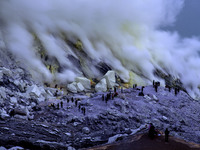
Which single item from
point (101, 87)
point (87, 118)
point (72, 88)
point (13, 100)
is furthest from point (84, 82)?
point (87, 118)

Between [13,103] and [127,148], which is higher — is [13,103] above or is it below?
above

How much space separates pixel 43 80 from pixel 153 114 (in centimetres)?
2484

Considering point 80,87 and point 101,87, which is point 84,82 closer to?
point 80,87

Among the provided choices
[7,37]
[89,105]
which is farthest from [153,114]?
[7,37]

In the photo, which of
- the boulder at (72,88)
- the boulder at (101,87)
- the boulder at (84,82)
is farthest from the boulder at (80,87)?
the boulder at (101,87)

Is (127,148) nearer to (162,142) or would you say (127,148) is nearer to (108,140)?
(162,142)

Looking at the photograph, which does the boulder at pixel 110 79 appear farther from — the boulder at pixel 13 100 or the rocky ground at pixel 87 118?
the boulder at pixel 13 100

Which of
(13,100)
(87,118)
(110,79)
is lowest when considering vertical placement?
(87,118)

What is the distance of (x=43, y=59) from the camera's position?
39844 millimetres

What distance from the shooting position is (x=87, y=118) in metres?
17.9

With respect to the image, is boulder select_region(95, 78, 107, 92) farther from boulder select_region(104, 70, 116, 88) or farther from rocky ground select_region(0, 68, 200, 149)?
rocky ground select_region(0, 68, 200, 149)

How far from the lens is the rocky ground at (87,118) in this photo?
13083 millimetres

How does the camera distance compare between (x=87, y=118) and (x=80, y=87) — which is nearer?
(x=87, y=118)

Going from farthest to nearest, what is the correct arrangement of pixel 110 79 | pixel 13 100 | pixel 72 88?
pixel 110 79, pixel 72 88, pixel 13 100
